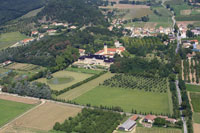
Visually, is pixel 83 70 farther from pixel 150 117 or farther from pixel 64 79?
pixel 150 117

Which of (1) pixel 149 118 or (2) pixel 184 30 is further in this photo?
(2) pixel 184 30

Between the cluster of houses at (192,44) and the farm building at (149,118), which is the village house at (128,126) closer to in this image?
the farm building at (149,118)

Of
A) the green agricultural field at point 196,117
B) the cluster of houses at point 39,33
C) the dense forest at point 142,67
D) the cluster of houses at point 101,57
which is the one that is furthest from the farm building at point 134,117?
the cluster of houses at point 39,33

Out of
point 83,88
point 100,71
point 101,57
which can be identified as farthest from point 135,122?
point 101,57

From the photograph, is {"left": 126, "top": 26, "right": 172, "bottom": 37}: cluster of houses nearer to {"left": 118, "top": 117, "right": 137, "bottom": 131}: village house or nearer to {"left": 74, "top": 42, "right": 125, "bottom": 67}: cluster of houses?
{"left": 74, "top": 42, "right": 125, "bottom": 67}: cluster of houses

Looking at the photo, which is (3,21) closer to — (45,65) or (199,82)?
(45,65)
